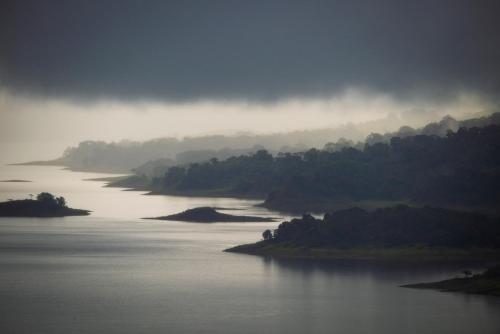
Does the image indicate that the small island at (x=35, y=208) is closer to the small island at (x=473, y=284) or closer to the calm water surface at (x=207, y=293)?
the calm water surface at (x=207, y=293)

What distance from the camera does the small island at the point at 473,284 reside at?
92625mm

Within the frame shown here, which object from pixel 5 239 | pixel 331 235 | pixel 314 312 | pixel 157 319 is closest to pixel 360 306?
pixel 314 312

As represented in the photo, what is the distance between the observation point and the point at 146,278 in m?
110

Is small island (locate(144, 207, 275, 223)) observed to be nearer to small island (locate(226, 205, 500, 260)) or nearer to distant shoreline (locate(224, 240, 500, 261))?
small island (locate(226, 205, 500, 260))

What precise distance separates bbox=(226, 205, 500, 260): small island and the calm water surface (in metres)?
4.99

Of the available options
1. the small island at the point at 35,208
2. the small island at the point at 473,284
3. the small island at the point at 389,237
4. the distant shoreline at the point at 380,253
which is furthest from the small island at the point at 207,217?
the small island at the point at 473,284

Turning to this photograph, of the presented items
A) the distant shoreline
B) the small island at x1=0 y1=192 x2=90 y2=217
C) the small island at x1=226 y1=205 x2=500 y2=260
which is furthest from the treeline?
the small island at x1=0 y1=192 x2=90 y2=217

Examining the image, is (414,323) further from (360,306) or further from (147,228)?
(147,228)

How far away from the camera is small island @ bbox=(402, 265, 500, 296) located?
92625mm

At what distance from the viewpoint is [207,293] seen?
99438 millimetres

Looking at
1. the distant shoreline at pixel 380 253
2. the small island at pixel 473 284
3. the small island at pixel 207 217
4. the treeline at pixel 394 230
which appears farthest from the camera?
the small island at pixel 207 217

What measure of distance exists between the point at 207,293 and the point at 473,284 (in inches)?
1011

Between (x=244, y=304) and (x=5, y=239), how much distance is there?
6850 centimetres

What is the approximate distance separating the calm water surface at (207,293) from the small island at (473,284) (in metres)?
1.65
